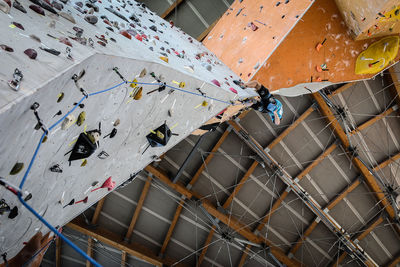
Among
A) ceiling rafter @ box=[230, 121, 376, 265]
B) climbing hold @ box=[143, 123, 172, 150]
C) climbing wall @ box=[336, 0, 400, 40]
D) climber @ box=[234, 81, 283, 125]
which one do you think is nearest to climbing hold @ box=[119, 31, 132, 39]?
climbing hold @ box=[143, 123, 172, 150]

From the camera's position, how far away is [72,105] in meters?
0.88

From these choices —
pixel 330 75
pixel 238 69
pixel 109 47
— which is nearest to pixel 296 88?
pixel 330 75

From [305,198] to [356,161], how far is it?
1227 mm

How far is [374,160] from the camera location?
569 cm

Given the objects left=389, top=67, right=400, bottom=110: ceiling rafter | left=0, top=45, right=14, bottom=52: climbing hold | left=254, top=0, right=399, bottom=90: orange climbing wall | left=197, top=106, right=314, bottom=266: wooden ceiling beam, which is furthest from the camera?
left=197, top=106, right=314, bottom=266: wooden ceiling beam

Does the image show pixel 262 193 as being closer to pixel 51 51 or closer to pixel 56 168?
pixel 56 168

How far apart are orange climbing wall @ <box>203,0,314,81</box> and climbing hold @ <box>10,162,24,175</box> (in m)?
2.21

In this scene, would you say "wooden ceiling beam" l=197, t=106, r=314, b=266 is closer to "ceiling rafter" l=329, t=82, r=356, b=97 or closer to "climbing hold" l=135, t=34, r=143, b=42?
"ceiling rafter" l=329, t=82, r=356, b=97

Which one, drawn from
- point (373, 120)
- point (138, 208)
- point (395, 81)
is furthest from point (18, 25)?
point (373, 120)

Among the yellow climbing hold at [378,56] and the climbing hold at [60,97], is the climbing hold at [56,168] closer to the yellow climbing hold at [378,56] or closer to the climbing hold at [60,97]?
the climbing hold at [60,97]

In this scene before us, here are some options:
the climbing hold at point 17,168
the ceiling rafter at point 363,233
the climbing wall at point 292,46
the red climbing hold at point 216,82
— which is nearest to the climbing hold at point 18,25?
the climbing hold at point 17,168

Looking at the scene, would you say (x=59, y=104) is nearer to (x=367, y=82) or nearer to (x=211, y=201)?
(x=211, y=201)

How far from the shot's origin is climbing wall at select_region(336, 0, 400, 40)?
2.41 m

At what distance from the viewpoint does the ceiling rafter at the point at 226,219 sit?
5.53 metres
